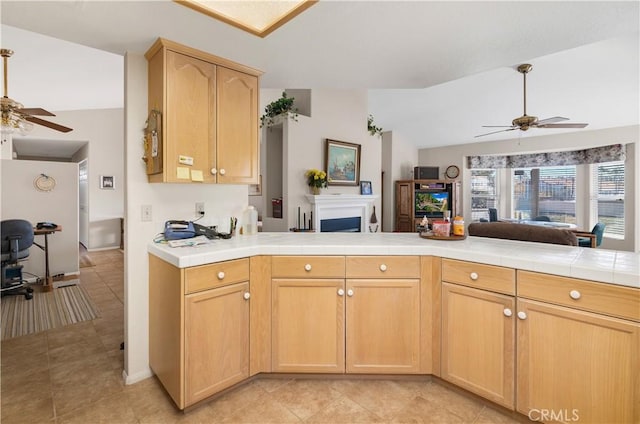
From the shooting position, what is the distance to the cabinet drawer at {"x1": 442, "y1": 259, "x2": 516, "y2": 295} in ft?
5.55

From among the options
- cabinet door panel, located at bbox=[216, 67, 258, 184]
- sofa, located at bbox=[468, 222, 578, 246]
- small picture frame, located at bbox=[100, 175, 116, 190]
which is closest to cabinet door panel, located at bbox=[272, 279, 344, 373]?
cabinet door panel, located at bbox=[216, 67, 258, 184]

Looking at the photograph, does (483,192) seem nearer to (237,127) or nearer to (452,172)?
(452,172)

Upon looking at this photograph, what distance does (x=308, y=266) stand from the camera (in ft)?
6.59

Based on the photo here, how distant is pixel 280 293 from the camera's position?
2031mm

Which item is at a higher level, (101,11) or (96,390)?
(101,11)

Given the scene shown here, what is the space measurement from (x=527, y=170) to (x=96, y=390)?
341 inches

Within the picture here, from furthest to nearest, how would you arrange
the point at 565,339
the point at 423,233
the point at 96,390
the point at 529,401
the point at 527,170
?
the point at 527,170 → the point at 423,233 → the point at 96,390 → the point at 529,401 → the point at 565,339

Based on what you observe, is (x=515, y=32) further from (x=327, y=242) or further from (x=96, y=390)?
(x=96, y=390)

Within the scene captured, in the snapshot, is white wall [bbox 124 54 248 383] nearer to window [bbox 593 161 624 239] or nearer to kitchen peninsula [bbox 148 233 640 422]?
kitchen peninsula [bbox 148 233 640 422]

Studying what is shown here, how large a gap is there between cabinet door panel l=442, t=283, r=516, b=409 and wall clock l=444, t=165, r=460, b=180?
6853mm

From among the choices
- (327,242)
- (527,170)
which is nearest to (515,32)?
(327,242)

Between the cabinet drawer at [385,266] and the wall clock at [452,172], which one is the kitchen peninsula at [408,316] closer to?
the cabinet drawer at [385,266]

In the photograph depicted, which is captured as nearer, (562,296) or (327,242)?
(562,296)

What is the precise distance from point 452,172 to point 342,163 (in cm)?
395
